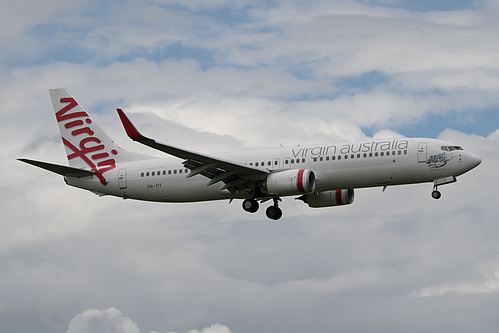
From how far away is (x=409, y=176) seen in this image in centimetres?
5391

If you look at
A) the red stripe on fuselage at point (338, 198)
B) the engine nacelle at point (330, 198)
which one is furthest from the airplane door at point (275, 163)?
the red stripe on fuselage at point (338, 198)

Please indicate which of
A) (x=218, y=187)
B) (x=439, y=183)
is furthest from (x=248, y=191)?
(x=439, y=183)

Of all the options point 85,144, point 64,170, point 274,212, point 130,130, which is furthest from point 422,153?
point 85,144

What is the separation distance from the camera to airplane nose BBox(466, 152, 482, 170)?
5378 centimetres

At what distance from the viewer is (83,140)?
211 ft

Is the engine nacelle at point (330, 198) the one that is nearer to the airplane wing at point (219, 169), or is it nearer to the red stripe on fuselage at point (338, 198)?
the red stripe on fuselage at point (338, 198)

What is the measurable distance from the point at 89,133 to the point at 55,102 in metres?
4.24

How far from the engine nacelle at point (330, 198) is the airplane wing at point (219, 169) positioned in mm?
6814

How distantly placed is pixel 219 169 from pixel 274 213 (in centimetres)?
641

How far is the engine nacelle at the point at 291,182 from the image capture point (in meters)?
53.9

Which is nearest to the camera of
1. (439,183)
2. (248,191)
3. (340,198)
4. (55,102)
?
(439,183)

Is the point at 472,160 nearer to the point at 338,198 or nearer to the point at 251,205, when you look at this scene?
the point at 338,198

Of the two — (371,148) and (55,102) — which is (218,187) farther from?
(55,102)

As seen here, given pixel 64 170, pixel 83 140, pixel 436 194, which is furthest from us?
pixel 83 140
